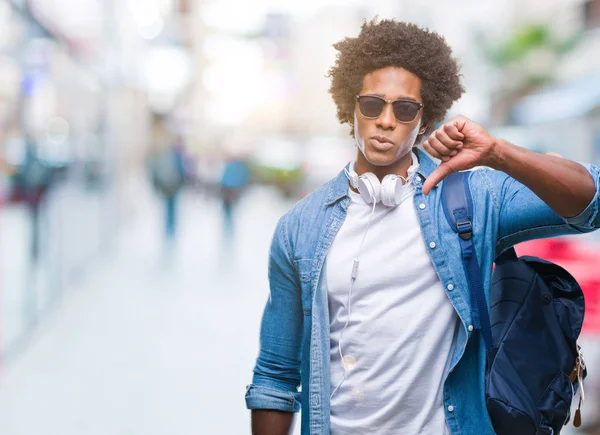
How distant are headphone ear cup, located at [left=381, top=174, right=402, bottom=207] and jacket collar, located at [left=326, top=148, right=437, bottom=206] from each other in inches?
3.7

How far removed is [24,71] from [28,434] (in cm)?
345

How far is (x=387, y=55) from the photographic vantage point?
228cm

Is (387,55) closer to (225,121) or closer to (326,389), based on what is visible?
(326,389)

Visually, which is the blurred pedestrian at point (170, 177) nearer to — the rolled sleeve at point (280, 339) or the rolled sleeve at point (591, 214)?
the rolled sleeve at point (280, 339)

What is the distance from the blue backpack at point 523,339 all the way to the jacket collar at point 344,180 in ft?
0.22

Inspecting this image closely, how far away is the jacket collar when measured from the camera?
2281 millimetres

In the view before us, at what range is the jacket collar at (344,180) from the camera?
228cm

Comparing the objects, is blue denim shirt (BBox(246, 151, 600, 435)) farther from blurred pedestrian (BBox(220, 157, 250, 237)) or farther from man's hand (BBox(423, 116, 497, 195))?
blurred pedestrian (BBox(220, 157, 250, 237))

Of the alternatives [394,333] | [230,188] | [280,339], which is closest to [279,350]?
[280,339]

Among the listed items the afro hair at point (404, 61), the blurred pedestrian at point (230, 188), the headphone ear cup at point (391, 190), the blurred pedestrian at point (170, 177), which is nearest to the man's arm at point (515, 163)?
the headphone ear cup at point (391, 190)

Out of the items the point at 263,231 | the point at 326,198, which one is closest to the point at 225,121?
the point at 263,231


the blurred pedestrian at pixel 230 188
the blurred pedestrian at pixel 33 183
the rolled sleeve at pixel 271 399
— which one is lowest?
the rolled sleeve at pixel 271 399

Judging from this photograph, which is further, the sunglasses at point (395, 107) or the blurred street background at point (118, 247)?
the blurred street background at point (118, 247)

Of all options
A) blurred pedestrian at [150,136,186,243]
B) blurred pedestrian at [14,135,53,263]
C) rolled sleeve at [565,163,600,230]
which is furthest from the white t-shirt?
blurred pedestrian at [150,136,186,243]
